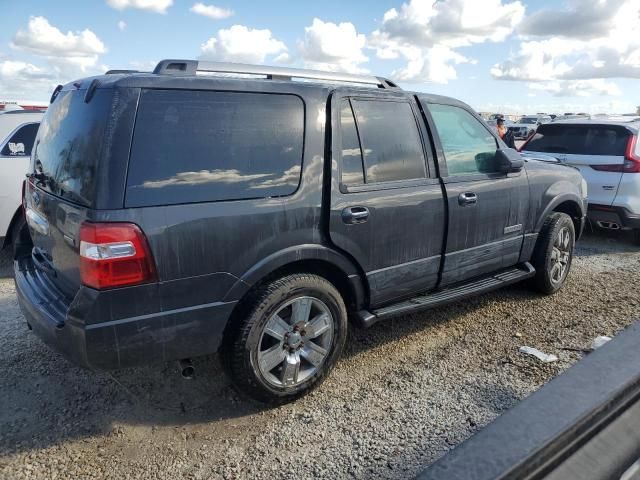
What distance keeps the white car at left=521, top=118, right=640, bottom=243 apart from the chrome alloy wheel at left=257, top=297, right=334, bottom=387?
5.09m

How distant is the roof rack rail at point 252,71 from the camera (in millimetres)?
2861

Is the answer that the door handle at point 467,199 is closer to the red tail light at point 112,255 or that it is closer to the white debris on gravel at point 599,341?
the white debris on gravel at point 599,341

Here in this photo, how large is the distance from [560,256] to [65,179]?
Answer: 4.24 meters

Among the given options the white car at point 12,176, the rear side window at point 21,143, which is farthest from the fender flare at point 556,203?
the rear side window at point 21,143

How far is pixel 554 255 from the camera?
4.82 m

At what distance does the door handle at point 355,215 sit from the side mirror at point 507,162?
1.49 metres

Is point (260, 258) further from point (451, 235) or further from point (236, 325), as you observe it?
point (451, 235)

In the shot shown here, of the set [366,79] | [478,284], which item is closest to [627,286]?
[478,284]

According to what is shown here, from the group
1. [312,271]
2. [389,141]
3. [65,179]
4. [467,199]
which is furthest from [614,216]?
[65,179]

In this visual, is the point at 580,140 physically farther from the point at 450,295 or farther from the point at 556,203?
the point at 450,295

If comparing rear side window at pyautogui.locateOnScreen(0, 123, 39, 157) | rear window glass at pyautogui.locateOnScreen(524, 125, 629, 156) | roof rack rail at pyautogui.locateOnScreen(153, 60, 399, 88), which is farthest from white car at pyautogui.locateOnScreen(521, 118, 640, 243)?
rear side window at pyautogui.locateOnScreen(0, 123, 39, 157)

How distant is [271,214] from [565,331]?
9.05 feet

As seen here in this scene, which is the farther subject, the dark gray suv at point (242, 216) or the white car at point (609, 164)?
the white car at point (609, 164)

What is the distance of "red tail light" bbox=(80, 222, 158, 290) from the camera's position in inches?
94.7
